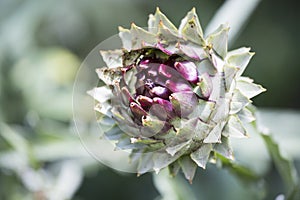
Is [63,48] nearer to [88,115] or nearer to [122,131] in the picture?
[88,115]

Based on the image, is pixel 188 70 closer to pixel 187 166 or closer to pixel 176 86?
pixel 176 86

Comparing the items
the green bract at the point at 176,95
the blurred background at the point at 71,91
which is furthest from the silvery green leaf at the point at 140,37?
the blurred background at the point at 71,91

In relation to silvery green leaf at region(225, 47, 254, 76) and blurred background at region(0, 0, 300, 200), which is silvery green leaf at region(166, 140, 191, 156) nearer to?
silvery green leaf at region(225, 47, 254, 76)

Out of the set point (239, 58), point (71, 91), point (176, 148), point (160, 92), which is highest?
point (239, 58)

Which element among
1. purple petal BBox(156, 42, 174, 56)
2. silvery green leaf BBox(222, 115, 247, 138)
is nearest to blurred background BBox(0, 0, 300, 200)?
silvery green leaf BBox(222, 115, 247, 138)

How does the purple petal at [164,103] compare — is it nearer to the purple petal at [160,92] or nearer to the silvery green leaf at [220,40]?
the purple petal at [160,92]

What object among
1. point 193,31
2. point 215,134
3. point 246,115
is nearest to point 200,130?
point 215,134

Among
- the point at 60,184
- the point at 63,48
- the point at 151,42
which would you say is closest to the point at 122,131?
the point at 151,42
